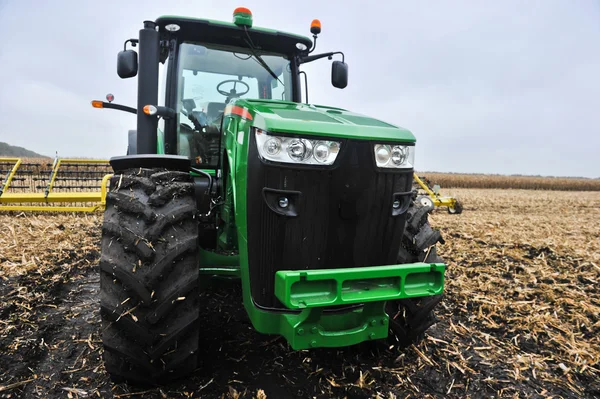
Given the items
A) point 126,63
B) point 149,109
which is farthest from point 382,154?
point 126,63

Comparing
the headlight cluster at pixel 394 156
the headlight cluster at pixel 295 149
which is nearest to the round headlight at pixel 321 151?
the headlight cluster at pixel 295 149

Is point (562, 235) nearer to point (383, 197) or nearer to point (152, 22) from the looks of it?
point (383, 197)

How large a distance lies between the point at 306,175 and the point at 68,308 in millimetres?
2854

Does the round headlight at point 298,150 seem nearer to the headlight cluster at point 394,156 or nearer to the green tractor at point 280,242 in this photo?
the green tractor at point 280,242

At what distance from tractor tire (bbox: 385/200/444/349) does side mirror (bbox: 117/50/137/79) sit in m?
2.52

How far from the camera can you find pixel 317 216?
220 cm

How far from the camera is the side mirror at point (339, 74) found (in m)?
4.05

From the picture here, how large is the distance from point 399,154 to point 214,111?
1.94m

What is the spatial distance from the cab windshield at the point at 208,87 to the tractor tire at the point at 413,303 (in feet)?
5.71

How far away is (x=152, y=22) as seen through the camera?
3275 mm

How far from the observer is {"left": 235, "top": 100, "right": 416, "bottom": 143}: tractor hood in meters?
2.08

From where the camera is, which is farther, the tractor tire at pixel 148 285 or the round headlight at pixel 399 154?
the round headlight at pixel 399 154

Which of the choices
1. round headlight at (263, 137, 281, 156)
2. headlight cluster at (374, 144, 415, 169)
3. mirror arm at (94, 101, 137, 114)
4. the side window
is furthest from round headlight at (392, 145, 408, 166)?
mirror arm at (94, 101, 137, 114)

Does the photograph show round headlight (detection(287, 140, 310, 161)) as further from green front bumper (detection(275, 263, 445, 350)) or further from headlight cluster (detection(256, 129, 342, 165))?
green front bumper (detection(275, 263, 445, 350))
